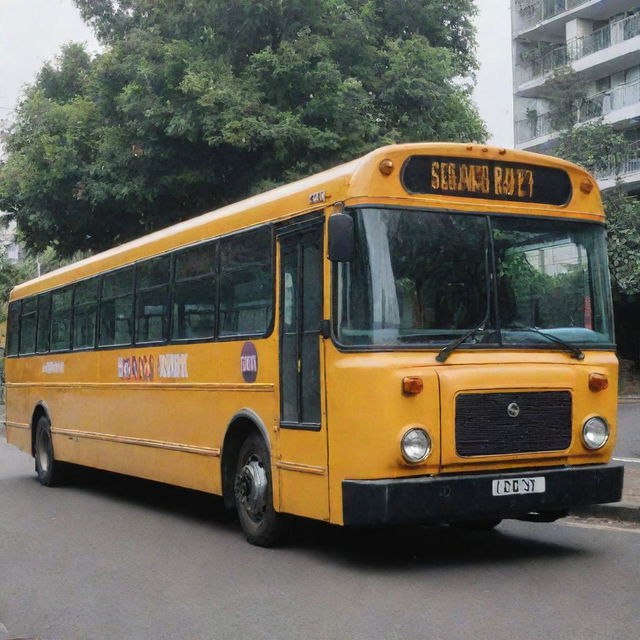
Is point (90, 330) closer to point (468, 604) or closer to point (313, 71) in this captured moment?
point (468, 604)

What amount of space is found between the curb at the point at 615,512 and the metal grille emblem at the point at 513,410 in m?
2.15

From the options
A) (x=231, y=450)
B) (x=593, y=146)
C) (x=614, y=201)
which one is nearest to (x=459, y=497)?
(x=231, y=450)

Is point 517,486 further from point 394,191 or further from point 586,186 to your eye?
point 586,186

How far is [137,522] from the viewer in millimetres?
11719

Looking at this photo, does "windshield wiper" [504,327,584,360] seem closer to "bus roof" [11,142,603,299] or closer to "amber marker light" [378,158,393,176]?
"bus roof" [11,142,603,299]

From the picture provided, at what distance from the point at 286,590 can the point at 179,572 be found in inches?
45.5

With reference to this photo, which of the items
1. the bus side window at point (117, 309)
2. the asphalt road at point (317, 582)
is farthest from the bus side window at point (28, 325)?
the asphalt road at point (317, 582)

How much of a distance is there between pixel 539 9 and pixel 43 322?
3650cm

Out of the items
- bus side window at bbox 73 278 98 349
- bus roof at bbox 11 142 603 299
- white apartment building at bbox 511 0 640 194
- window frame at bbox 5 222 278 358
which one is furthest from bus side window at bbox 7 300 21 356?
white apartment building at bbox 511 0 640 194

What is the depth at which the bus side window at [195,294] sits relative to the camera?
35.5 ft

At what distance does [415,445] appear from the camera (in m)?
8.02

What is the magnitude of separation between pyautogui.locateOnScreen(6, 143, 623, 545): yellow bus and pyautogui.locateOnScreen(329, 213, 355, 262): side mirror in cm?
1

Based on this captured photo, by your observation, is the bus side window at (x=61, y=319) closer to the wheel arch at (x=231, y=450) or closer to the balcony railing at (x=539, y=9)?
the wheel arch at (x=231, y=450)

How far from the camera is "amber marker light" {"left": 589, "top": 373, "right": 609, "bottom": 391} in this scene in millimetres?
8648
